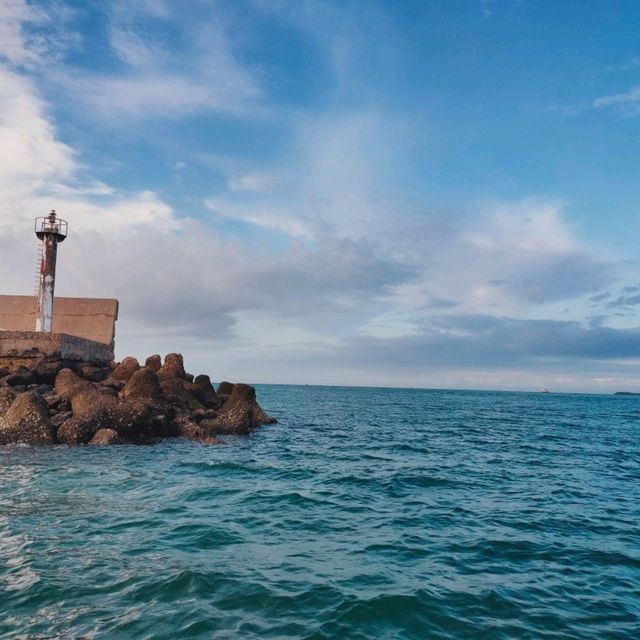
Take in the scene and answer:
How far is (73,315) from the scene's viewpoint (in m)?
34.7

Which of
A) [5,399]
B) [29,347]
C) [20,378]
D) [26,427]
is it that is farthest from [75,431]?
[29,347]

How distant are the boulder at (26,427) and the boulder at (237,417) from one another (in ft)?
20.2

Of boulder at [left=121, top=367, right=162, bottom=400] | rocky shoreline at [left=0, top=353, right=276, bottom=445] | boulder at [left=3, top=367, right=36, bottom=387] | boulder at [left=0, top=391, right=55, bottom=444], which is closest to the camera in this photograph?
boulder at [left=0, top=391, right=55, bottom=444]

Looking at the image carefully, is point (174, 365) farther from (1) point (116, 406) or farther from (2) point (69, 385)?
(1) point (116, 406)

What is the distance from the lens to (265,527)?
9961 millimetres

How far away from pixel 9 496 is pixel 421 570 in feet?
27.7

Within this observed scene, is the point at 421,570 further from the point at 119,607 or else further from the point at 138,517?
the point at 138,517

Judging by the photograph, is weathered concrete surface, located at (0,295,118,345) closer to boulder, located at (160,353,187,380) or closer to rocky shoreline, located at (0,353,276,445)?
rocky shoreline, located at (0,353,276,445)

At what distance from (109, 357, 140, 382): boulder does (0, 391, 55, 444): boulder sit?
8986 millimetres

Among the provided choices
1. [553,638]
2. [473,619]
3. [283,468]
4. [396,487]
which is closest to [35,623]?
[473,619]

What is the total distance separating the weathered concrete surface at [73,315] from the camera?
3403 centimetres

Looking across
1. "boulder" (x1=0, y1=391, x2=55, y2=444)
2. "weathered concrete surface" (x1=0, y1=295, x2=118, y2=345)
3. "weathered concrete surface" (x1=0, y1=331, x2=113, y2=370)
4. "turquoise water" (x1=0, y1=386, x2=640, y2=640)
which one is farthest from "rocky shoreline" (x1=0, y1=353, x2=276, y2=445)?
"weathered concrete surface" (x1=0, y1=295, x2=118, y2=345)

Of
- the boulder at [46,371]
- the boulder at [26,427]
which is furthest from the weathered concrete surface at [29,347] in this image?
the boulder at [26,427]

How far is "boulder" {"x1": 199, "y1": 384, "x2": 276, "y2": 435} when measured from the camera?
23516 mm
